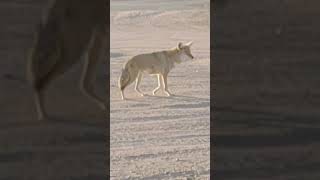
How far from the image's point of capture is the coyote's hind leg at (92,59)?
72.9 inches

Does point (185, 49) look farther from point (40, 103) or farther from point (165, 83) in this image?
point (40, 103)

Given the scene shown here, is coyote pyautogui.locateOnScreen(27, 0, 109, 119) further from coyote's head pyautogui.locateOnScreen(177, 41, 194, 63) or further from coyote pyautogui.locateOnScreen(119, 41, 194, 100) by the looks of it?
coyote's head pyautogui.locateOnScreen(177, 41, 194, 63)

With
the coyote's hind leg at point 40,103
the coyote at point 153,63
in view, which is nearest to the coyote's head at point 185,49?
the coyote at point 153,63

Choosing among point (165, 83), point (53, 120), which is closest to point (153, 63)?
point (165, 83)

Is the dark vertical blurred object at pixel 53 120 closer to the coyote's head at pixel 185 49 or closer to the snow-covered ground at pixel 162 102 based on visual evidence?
the snow-covered ground at pixel 162 102

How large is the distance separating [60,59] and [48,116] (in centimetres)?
14

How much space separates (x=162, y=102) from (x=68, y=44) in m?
0.28

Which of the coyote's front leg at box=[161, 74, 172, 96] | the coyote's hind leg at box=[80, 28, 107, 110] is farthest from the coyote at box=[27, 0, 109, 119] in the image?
the coyote's front leg at box=[161, 74, 172, 96]

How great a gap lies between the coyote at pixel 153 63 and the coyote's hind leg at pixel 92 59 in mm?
84

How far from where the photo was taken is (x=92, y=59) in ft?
6.10

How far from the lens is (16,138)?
1.83 metres
